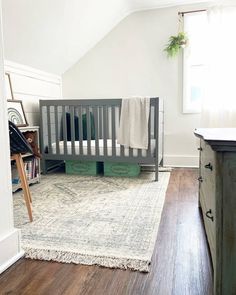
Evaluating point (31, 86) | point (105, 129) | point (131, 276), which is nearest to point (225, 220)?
point (131, 276)

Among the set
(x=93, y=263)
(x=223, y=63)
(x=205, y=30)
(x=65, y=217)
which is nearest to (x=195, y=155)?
(x=223, y=63)

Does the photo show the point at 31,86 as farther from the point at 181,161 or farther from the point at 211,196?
the point at 211,196

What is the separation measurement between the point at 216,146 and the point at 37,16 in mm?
2406

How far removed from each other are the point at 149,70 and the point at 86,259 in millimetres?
3019

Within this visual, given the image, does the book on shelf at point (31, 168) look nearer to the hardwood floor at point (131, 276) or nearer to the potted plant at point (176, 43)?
the hardwood floor at point (131, 276)

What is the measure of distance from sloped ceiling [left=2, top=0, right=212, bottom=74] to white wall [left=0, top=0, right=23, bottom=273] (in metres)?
1.35

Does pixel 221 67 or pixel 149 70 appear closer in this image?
pixel 221 67

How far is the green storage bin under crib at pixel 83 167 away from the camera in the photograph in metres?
3.39

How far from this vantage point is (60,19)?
3014 mm

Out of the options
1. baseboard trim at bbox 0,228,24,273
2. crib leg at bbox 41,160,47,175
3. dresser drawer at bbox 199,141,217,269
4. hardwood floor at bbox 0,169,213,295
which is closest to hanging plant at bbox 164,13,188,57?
crib leg at bbox 41,160,47,175

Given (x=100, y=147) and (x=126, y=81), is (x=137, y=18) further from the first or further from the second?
(x=100, y=147)

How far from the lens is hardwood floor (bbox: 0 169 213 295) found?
120cm

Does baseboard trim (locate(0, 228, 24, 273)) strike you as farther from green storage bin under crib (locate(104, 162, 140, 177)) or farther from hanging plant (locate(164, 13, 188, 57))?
hanging plant (locate(164, 13, 188, 57))

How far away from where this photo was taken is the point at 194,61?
3.74 metres
